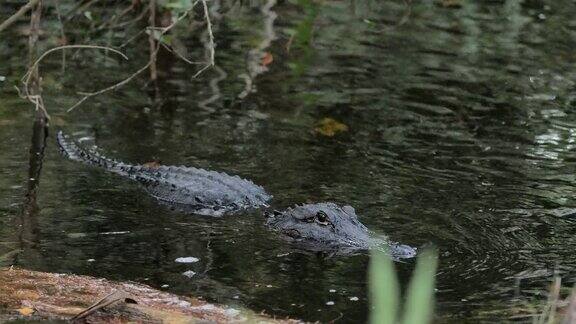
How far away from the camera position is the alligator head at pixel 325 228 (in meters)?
7.33

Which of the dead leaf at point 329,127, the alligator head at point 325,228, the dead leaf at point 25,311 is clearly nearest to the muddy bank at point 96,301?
the dead leaf at point 25,311

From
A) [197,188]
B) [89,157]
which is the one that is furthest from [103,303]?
[89,157]

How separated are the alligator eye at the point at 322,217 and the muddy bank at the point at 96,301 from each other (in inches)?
71.6

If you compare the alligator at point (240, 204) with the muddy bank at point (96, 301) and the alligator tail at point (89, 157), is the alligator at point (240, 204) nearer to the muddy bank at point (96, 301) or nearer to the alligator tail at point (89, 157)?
the alligator tail at point (89, 157)

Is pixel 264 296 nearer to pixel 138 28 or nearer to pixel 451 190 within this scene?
pixel 451 190

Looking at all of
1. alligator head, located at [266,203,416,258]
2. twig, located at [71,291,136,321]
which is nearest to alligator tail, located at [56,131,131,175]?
alligator head, located at [266,203,416,258]

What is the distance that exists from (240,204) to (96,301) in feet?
9.68

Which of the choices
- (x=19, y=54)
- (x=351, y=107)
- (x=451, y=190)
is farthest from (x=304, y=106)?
(x=19, y=54)

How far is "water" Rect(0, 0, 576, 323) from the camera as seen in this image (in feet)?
21.9

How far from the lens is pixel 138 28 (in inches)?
566

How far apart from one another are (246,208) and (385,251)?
1775 mm

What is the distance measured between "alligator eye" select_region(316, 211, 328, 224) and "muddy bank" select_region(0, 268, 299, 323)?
1.82 meters

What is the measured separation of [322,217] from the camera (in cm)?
756

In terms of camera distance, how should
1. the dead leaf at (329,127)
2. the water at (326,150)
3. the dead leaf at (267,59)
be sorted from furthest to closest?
the dead leaf at (267,59)
the dead leaf at (329,127)
the water at (326,150)
